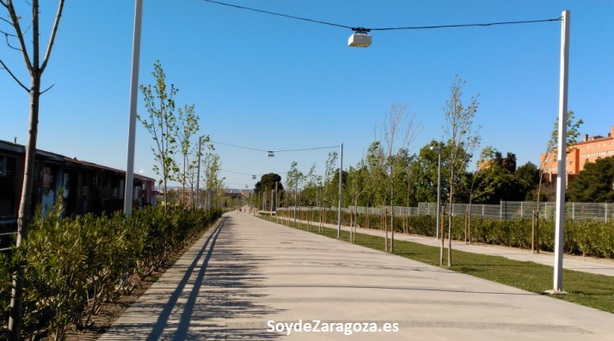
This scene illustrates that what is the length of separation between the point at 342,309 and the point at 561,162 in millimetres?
5973

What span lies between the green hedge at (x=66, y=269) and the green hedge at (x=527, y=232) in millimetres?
16984

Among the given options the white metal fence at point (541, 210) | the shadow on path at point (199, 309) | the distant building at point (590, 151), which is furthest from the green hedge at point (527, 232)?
the distant building at point (590, 151)

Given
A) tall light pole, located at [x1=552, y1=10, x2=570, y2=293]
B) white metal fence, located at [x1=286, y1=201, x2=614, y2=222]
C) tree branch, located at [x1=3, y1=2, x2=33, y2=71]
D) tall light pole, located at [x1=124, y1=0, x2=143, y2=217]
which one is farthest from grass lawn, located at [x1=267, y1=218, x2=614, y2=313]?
tree branch, located at [x1=3, y1=2, x2=33, y2=71]

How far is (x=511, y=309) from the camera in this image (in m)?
7.93

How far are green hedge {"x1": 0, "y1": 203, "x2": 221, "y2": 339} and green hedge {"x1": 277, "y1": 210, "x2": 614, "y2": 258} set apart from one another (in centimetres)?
1698

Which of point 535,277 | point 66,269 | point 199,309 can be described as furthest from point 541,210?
point 66,269

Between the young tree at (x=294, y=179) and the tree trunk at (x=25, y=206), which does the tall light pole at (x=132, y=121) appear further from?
the young tree at (x=294, y=179)

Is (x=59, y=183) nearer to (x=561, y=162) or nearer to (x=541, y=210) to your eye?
(x=541, y=210)

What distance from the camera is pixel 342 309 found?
289 inches

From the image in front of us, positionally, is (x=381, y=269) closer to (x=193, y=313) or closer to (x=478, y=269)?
(x=478, y=269)

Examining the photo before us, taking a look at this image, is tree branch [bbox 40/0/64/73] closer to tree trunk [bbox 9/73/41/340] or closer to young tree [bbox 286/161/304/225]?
tree trunk [bbox 9/73/41/340]

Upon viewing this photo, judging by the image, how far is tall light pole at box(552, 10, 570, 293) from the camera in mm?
9766

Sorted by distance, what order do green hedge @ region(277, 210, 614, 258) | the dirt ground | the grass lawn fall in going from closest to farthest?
the dirt ground, the grass lawn, green hedge @ region(277, 210, 614, 258)

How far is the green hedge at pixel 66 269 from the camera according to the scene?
4191mm
